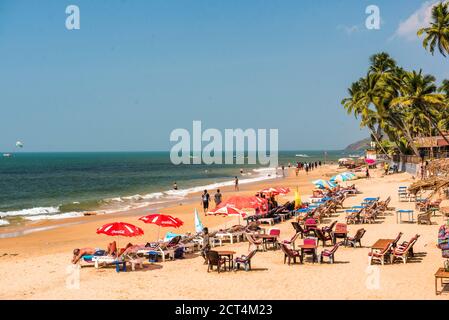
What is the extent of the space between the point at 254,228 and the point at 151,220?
4958mm

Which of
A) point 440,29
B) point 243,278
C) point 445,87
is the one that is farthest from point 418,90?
point 243,278

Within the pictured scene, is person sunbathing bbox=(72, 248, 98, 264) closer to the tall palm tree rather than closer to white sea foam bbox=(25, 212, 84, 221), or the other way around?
white sea foam bbox=(25, 212, 84, 221)

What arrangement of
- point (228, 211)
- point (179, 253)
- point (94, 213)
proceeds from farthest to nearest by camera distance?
point (94, 213) → point (228, 211) → point (179, 253)

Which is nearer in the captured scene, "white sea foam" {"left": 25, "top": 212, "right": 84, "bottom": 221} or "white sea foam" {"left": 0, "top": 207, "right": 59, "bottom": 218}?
"white sea foam" {"left": 25, "top": 212, "right": 84, "bottom": 221}

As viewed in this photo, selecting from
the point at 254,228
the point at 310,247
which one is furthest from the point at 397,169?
the point at 310,247

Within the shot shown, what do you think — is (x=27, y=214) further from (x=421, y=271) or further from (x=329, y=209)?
(x=421, y=271)

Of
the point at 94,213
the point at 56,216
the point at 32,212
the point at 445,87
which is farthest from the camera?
the point at 445,87


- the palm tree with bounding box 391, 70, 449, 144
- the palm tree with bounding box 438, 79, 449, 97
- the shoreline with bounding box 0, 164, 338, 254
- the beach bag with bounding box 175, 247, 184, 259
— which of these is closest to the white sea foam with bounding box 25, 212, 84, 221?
the shoreline with bounding box 0, 164, 338, 254

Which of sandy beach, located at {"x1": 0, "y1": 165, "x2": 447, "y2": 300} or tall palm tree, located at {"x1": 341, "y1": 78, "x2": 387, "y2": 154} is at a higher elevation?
tall palm tree, located at {"x1": 341, "y1": 78, "x2": 387, "y2": 154}

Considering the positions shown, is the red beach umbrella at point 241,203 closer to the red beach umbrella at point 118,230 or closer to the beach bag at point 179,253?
the beach bag at point 179,253

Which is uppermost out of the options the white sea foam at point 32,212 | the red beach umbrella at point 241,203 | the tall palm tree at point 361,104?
the tall palm tree at point 361,104

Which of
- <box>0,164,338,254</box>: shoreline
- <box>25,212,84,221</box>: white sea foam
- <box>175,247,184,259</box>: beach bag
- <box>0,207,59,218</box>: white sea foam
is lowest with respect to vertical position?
<box>0,207,59,218</box>: white sea foam

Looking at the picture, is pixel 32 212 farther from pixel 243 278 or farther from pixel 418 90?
pixel 418 90

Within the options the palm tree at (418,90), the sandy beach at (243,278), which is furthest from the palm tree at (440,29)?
the sandy beach at (243,278)
